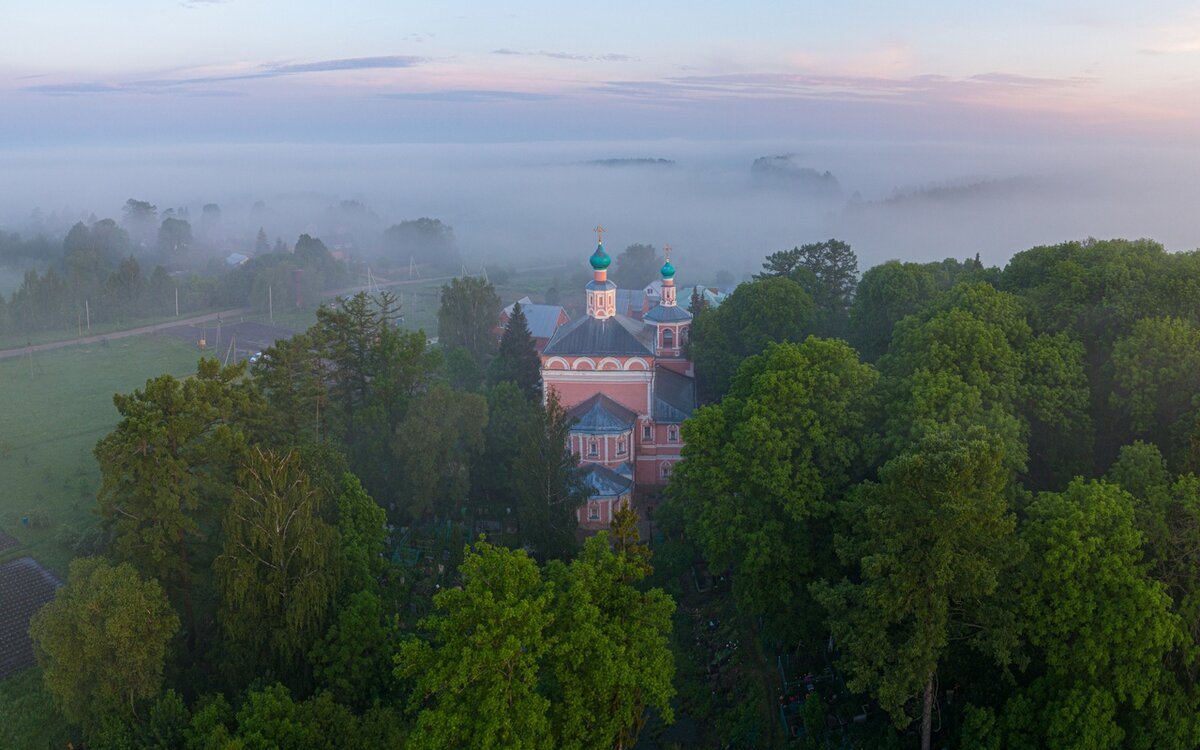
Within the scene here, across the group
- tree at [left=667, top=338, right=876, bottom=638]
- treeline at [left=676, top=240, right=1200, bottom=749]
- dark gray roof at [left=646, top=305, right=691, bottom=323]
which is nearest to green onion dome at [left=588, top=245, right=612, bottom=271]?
dark gray roof at [left=646, top=305, right=691, bottom=323]

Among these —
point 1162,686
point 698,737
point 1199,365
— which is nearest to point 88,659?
point 698,737

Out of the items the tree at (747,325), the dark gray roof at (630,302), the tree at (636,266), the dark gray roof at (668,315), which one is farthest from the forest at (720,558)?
the tree at (636,266)

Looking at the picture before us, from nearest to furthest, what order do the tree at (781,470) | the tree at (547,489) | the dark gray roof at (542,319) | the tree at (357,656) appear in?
the tree at (357,656) < the tree at (781,470) < the tree at (547,489) < the dark gray roof at (542,319)

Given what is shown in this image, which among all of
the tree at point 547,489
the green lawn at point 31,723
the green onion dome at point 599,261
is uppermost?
the green onion dome at point 599,261

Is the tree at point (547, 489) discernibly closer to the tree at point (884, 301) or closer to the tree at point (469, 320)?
the tree at point (884, 301)

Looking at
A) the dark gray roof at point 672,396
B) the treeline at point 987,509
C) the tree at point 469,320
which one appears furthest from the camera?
the tree at point 469,320

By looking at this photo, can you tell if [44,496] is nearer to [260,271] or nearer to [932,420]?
[932,420]

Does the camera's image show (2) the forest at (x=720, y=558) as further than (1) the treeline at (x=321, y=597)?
Yes
